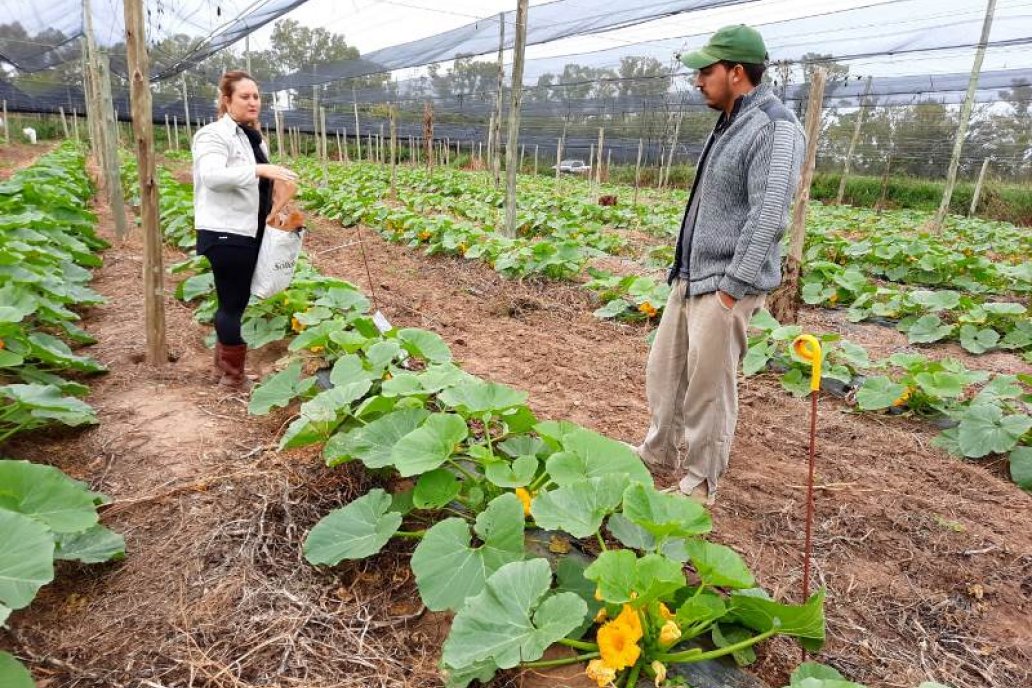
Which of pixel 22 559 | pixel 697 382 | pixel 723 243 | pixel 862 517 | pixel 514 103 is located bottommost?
pixel 862 517

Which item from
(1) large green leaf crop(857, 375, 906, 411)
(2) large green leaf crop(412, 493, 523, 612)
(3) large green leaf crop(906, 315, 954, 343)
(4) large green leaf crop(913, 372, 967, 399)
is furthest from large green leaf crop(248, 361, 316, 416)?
(3) large green leaf crop(906, 315, 954, 343)

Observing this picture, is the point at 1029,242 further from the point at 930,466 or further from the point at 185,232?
the point at 185,232

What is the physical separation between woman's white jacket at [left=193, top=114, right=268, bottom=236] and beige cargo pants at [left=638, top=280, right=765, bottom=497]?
1.85m

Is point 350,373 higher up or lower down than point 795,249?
lower down

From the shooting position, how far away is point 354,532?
200 centimetres

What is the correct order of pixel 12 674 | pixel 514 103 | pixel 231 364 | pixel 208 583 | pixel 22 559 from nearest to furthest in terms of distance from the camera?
1. pixel 12 674
2. pixel 22 559
3. pixel 208 583
4. pixel 231 364
5. pixel 514 103

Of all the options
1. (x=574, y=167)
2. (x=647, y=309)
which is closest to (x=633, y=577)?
(x=647, y=309)

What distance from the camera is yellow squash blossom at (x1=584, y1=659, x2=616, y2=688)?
1.47 meters

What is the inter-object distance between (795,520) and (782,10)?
31.8 ft

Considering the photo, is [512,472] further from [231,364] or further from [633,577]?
[231,364]

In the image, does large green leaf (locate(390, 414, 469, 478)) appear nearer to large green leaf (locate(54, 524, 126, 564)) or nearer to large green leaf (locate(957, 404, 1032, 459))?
large green leaf (locate(54, 524, 126, 564))

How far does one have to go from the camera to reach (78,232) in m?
6.59

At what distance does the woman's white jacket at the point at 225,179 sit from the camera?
9.18 ft

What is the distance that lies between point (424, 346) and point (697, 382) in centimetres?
126
